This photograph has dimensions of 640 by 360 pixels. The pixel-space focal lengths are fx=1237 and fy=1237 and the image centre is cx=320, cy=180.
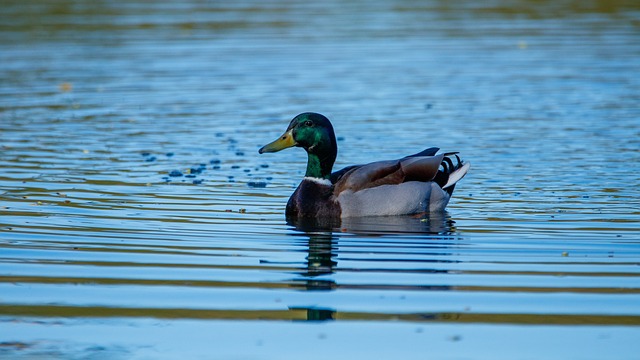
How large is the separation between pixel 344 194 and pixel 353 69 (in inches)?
460

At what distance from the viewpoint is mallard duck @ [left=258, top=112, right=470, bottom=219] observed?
38.4 feet

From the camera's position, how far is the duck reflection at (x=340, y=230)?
9375 mm

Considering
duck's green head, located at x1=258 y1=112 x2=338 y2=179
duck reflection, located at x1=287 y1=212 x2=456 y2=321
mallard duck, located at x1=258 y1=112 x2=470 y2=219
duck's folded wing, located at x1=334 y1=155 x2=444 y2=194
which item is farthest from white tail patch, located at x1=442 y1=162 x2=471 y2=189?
duck's green head, located at x1=258 y1=112 x2=338 y2=179

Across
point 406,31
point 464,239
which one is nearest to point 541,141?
point 464,239

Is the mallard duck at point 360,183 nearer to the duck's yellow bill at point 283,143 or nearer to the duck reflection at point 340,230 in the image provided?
the duck's yellow bill at point 283,143

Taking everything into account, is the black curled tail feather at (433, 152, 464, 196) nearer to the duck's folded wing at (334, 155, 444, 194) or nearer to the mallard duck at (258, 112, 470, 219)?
the mallard duck at (258, 112, 470, 219)

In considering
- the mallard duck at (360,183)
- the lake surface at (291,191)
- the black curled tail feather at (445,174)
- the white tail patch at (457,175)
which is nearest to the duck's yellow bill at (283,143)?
the mallard duck at (360,183)

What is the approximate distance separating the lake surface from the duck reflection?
0.04 m

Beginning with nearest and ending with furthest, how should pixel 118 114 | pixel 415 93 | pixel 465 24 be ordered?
1. pixel 118 114
2. pixel 415 93
3. pixel 465 24

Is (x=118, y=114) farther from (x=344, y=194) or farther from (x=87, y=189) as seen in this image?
(x=344, y=194)

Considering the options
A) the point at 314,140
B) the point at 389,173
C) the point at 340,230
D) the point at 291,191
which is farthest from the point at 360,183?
the point at 291,191

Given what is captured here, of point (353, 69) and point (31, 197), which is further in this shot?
point (353, 69)

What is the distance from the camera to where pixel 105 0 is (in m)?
36.9

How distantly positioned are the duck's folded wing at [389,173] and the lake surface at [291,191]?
399 mm
